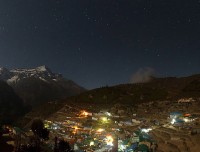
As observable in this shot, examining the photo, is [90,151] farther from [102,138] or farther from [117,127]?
[117,127]

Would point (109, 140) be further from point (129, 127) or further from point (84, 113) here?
point (84, 113)

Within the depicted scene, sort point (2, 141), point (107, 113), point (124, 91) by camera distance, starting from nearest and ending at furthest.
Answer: point (2, 141) → point (107, 113) → point (124, 91)

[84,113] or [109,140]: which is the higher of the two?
[84,113]

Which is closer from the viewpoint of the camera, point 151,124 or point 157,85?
point 151,124

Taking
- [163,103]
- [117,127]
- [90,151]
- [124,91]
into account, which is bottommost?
[90,151]

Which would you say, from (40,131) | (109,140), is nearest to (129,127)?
(109,140)

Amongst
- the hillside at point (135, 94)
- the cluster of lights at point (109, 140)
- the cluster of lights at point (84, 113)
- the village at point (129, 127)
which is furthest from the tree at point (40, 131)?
the hillside at point (135, 94)

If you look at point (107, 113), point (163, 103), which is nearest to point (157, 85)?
point (163, 103)

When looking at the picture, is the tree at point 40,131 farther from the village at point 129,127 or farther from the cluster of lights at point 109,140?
the cluster of lights at point 109,140
